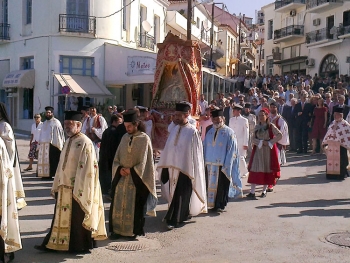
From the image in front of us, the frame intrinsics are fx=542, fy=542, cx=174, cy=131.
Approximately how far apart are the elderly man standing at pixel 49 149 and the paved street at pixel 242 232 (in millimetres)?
1337

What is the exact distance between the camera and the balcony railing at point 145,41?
99.1 ft

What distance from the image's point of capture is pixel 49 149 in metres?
13.3

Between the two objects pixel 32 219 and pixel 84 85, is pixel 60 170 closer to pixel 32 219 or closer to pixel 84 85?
pixel 32 219

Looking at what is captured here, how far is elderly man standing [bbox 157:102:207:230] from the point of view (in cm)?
823

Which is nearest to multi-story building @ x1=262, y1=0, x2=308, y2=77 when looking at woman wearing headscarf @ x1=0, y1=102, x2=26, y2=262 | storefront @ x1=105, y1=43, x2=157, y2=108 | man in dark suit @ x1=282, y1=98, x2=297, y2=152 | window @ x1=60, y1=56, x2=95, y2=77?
storefront @ x1=105, y1=43, x2=157, y2=108

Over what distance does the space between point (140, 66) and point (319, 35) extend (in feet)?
61.8

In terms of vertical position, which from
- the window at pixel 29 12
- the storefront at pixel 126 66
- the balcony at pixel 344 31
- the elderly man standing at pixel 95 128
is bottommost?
the elderly man standing at pixel 95 128

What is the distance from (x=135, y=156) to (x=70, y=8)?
2010 centimetres

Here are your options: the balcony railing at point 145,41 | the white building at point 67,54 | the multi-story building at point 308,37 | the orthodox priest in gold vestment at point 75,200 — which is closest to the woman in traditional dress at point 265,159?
the orthodox priest in gold vestment at point 75,200

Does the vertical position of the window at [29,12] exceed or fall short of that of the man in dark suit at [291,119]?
it exceeds it

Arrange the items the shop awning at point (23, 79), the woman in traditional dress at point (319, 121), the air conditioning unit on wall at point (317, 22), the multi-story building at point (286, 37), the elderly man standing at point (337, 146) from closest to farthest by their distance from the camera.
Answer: the elderly man standing at point (337, 146)
the woman in traditional dress at point (319, 121)
the shop awning at point (23, 79)
the air conditioning unit on wall at point (317, 22)
the multi-story building at point (286, 37)

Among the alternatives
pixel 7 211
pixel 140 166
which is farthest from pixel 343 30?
pixel 7 211

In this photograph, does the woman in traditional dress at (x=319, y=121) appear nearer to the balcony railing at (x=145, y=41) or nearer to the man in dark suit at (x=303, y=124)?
the man in dark suit at (x=303, y=124)

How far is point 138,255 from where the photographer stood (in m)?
6.86
